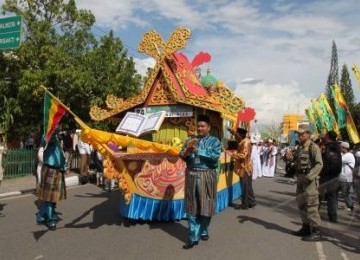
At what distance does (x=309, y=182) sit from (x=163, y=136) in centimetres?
381

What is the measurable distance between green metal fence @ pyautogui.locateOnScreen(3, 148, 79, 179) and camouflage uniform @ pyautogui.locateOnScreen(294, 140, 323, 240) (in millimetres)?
10257

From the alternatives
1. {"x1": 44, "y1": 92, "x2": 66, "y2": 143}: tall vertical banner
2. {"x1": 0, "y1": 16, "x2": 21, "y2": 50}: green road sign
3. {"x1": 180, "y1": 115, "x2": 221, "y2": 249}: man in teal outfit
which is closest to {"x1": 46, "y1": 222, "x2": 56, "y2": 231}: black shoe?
Answer: {"x1": 44, "y1": 92, "x2": 66, "y2": 143}: tall vertical banner

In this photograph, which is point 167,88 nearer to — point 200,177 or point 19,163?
point 200,177

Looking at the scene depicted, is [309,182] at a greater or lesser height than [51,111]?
lesser

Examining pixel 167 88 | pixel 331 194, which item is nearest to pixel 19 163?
pixel 167 88

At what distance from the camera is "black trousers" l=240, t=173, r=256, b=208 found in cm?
1080

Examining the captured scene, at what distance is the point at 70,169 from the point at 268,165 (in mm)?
8978

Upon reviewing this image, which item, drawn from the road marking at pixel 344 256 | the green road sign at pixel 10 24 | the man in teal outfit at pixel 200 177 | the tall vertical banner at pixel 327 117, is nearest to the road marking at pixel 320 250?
the road marking at pixel 344 256

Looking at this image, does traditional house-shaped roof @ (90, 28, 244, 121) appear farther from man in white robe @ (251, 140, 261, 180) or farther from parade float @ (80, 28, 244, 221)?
man in white robe @ (251, 140, 261, 180)

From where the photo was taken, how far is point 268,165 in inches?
885

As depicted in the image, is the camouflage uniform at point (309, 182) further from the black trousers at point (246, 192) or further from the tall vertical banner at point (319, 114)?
the tall vertical banner at point (319, 114)

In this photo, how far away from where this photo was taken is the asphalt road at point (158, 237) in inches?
258

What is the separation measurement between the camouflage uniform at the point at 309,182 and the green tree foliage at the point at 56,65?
1181 centimetres

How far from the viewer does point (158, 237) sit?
297 inches
